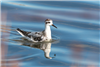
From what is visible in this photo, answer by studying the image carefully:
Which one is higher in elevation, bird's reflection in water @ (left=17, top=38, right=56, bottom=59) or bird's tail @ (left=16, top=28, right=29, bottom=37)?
bird's tail @ (left=16, top=28, right=29, bottom=37)

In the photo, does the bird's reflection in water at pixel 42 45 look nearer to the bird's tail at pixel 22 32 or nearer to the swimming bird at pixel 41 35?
the swimming bird at pixel 41 35

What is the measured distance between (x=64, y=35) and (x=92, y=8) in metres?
5.77

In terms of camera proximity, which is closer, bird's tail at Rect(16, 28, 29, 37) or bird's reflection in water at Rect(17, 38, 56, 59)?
bird's reflection in water at Rect(17, 38, 56, 59)

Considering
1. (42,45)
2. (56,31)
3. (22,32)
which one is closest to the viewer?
(42,45)

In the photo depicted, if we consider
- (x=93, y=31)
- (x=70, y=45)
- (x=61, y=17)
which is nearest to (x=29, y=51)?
(x=70, y=45)

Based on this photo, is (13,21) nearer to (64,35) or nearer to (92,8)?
(64,35)

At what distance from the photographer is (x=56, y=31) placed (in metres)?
14.6

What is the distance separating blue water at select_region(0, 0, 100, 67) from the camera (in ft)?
34.1

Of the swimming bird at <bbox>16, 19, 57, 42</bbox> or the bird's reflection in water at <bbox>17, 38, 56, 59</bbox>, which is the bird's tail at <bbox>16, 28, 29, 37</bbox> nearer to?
the swimming bird at <bbox>16, 19, 57, 42</bbox>

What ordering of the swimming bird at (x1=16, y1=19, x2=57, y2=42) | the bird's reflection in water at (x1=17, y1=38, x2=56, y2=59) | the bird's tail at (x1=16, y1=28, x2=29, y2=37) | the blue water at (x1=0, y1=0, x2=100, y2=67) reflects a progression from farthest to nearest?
the bird's tail at (x1=16, y1=28, x2=29, y2=37)
the swimming bird at (x1=16, y1=19, x2=57, y2=42)
the bird's reflection in water at (x1=17, y1=38, x2=56, y2=59)
the blue water at (x1=0, y1=0, x2=100, y2=67)

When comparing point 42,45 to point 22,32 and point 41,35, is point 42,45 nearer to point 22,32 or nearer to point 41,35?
point 41,35

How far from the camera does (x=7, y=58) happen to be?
10.3 m

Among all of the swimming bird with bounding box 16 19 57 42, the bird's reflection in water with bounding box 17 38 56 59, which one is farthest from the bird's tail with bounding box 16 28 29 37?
the bird's reflection in water with bounding box 17 38 56 59

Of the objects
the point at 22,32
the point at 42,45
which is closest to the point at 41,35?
the point at 42,45
